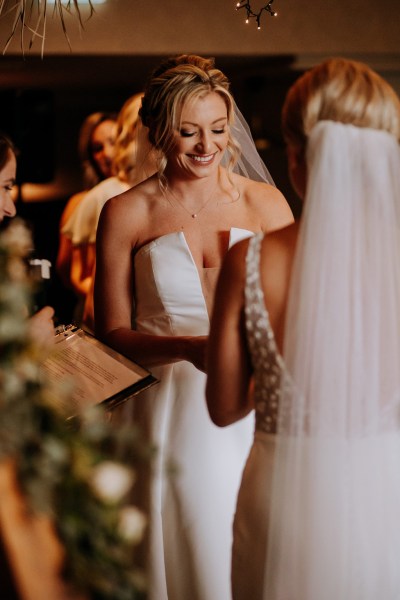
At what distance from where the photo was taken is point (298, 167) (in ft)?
5.90

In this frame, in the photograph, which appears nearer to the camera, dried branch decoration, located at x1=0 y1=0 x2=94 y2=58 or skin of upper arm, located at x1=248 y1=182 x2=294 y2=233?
dried branch decoration, located at x1=0 y1=0 x2=94 y2=58

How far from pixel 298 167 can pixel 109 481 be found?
0.89m

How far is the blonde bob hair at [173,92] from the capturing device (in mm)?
2641

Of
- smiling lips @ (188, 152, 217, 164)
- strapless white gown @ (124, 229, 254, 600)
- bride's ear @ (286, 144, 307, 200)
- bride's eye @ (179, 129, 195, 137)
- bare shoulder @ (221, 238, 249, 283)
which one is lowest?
strapless white gown @ (124, 229, 254, 600)

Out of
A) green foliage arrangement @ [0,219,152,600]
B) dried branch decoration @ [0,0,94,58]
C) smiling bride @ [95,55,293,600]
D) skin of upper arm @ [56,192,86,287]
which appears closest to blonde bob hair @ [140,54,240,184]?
smiling bride @ [95,55,293,600]

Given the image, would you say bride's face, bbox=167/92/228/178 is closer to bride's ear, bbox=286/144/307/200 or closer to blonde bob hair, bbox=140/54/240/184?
blonde bob hair, bbox=140/54/240/184

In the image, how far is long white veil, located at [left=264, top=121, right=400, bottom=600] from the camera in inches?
68.7

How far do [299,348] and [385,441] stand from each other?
27 cm

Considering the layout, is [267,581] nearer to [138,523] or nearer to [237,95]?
[138,523]

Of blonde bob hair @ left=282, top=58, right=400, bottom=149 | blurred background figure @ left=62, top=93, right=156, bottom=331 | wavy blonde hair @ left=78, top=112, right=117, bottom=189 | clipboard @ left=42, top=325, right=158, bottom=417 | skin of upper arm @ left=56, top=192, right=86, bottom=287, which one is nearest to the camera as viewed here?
blonde bob hair @ left=282, top=58, right=400, bottom=149

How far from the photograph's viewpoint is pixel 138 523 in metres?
1.14

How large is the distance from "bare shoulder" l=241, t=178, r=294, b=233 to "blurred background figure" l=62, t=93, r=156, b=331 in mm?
1262

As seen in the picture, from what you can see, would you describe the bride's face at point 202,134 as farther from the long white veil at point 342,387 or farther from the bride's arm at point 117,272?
the long white veil at point 342,387

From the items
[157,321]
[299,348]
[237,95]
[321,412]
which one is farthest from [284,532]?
[237,95]
